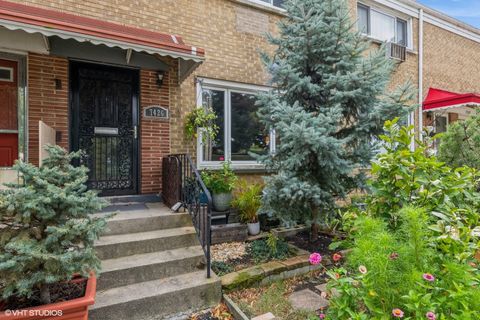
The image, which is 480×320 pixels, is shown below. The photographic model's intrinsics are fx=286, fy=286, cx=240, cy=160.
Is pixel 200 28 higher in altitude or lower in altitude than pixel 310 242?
higher

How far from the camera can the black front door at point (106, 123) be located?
4.84 meters

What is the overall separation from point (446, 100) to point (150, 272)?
9742 millimetres

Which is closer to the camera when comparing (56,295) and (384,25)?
(56,295)

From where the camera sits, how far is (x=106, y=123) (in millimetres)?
5023

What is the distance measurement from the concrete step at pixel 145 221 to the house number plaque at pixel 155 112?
181 centimetres

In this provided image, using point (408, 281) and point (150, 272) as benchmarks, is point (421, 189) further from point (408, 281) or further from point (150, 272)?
point (150, 272)

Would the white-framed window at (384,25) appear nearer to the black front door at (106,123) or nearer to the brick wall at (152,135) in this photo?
the brick wall at (152,135)

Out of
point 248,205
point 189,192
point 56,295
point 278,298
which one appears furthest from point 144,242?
point 248,205

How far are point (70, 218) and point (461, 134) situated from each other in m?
7.00

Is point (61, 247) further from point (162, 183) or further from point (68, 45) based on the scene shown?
point (68, 45)

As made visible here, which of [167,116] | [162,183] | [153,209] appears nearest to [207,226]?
[153,209]

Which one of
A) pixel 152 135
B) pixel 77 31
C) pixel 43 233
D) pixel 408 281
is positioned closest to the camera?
pixel 408 281

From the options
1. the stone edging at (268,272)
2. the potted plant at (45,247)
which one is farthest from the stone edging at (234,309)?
the potted plant at (45,247)

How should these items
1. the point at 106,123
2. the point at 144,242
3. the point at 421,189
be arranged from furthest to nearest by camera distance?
1. the point at 106,123
2. the point at 144,242
3. the point at 421,189
